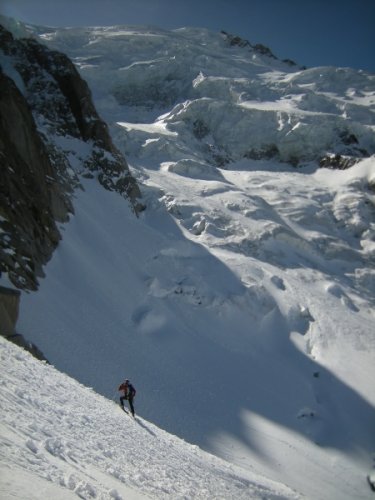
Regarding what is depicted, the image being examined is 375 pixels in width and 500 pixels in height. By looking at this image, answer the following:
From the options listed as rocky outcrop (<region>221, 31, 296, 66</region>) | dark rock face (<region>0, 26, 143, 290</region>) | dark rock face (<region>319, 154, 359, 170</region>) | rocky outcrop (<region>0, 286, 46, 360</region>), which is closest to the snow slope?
rocky outcrop (<region>0, 286, 46, 360</region>)

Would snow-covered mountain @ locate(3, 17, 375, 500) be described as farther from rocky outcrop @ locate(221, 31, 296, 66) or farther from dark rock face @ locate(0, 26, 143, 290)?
rocky outcrop @ locate(221, 31, 296, 66)

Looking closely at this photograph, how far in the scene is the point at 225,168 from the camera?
6969 cm

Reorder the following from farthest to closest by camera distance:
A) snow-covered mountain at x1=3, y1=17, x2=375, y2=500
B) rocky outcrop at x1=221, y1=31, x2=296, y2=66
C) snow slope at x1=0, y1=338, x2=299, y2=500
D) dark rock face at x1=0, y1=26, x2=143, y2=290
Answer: rocky outcrop at x1=221, y1=31, x2=296, y2=66 → dark rock face at x1=0, y1=26, x2=143, y2=290 → snow-covered mountain at x1=3, y1=17, x2=375, y2=500 → snow slope at x1=0, y1=338, x2=299, y2=500

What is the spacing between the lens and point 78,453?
727cm

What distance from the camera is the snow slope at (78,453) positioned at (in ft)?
17.9

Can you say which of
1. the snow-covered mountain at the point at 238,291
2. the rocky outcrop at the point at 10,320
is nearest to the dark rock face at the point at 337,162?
the snow-covered mountain at the point at 238,291

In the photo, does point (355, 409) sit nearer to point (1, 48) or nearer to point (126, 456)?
point (126, 456)

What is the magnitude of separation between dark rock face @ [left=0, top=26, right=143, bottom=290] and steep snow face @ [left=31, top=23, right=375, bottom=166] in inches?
692

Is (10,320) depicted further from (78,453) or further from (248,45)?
(248,45)

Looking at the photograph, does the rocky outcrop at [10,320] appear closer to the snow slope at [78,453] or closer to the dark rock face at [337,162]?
the snow slope at [78,453]

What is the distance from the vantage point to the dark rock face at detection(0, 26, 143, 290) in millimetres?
24406

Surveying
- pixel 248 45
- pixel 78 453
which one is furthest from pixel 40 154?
pixel 248 45

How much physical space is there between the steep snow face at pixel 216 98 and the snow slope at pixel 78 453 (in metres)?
54.4

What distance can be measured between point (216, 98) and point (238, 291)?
58.7 m
